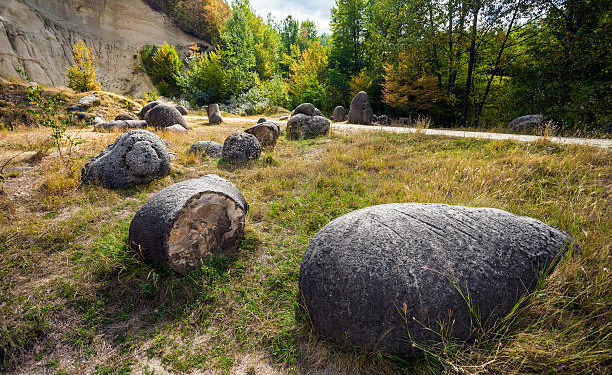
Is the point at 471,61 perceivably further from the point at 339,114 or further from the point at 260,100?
the point at 260,100

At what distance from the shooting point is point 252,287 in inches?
97.5

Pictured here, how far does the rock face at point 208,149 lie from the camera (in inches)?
268

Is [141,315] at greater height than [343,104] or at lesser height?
lesser

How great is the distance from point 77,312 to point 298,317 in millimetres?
2114

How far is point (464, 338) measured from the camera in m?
1.57

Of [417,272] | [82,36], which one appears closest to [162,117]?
[417,272]

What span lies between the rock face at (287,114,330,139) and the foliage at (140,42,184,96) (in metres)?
24.3

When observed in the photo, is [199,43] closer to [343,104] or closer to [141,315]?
[343,104]

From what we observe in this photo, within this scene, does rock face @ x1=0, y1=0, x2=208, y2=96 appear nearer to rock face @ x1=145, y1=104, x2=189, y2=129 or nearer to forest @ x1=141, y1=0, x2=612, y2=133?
forest @ x1=141, y1=0, x2=612, y2=133

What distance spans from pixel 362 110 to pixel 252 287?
13958 mm

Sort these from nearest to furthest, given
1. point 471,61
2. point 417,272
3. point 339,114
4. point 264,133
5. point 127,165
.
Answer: point 417,272, point 127,165, point 264,133, point 471,61, point 339,114

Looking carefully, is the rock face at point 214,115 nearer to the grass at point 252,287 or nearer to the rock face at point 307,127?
the rock face at point 307,127

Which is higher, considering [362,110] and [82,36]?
[82,36]

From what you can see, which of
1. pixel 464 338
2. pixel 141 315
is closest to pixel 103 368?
pixel 141 315
